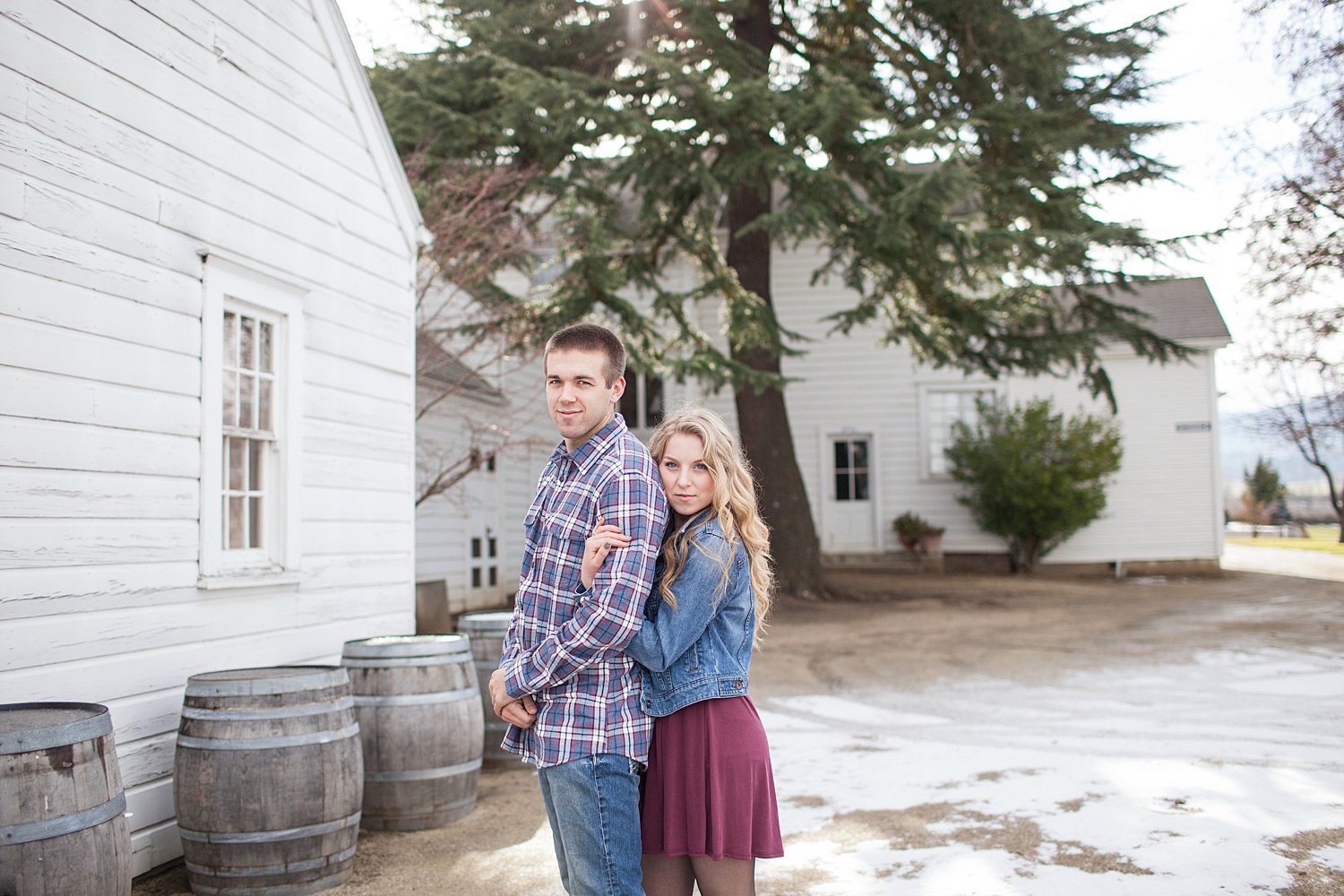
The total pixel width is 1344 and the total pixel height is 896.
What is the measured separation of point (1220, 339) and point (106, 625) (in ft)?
68.5

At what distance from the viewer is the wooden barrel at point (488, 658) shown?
21.6 ft

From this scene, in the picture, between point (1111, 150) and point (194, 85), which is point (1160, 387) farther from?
point (194, 85)

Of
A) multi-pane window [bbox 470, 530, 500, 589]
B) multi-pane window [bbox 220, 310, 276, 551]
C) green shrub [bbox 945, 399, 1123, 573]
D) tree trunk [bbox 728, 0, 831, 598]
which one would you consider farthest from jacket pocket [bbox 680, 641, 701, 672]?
green shrub [bbox 945, 399, 1123, 573]

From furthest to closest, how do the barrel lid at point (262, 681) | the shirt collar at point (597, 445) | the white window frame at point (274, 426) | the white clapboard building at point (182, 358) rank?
the white window frame at point (274, 426) → the barrel lid at point (262, 681) → the white clapboard building at point (182, 358) → the shirt collar at point (597, 445)

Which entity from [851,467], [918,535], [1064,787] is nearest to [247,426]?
[1064,787]

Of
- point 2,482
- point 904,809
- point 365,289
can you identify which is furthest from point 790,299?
point 2,482

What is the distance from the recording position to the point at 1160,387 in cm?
2053

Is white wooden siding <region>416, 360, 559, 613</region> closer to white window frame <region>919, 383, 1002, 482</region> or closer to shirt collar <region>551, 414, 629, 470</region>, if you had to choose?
white window frame <region>919, 383, 1002, 482</region>

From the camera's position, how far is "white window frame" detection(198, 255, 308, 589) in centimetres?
507

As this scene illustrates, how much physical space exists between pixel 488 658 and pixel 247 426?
2.15 meters

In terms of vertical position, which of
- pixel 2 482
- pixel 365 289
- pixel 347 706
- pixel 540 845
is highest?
pixel 365 289

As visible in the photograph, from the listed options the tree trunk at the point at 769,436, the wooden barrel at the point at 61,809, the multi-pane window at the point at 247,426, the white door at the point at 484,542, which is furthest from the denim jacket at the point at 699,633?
the white door at the point at 484,542

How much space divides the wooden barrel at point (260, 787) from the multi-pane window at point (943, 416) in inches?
695

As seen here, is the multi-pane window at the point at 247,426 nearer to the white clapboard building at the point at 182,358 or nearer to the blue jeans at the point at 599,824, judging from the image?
the white clapboard building at the point at 182,358
